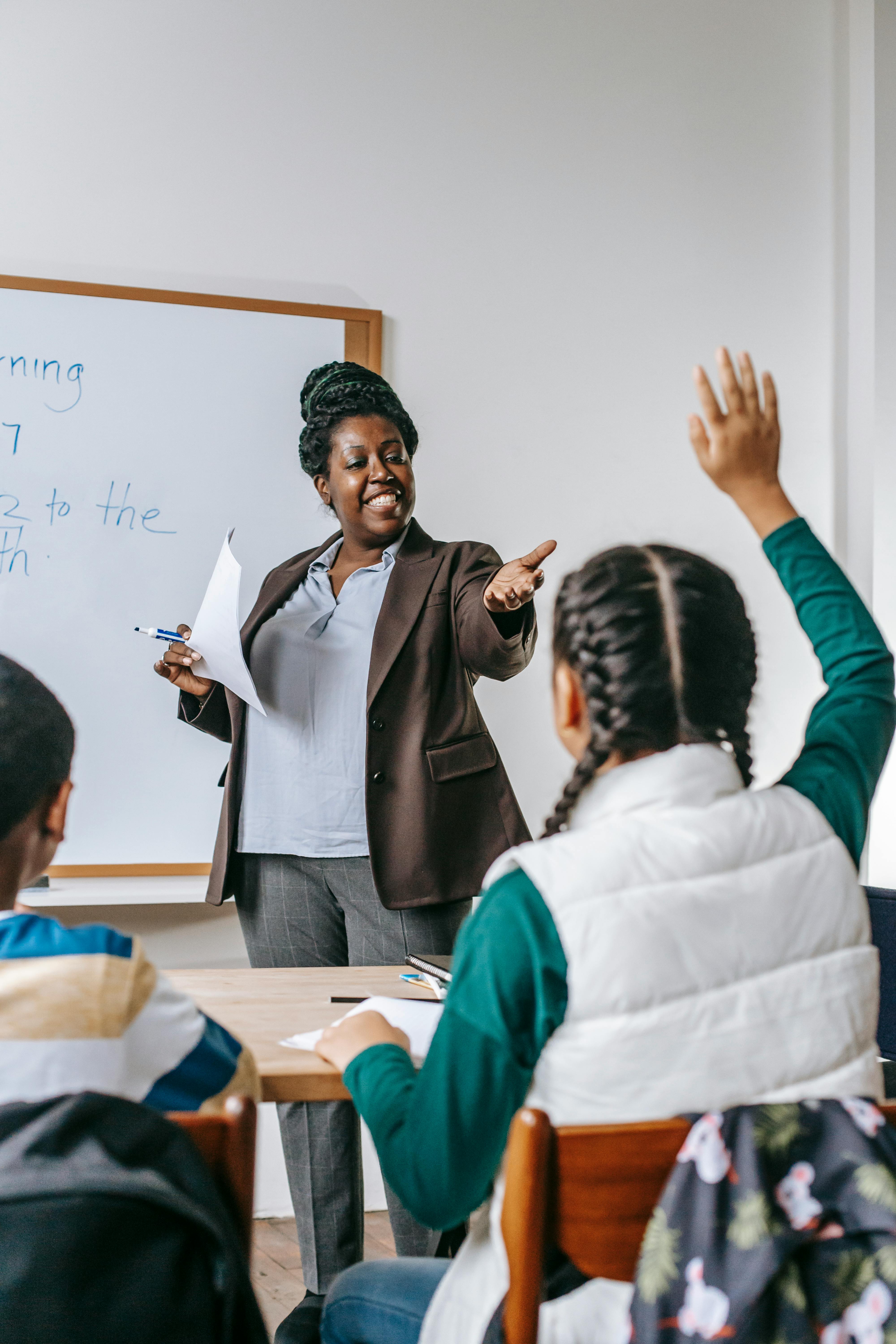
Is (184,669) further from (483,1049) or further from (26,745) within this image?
(483,1049)

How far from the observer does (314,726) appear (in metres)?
2.02

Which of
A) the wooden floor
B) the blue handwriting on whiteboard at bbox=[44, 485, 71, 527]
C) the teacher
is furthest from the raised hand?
the wooden floor

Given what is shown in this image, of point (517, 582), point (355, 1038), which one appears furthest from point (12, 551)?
point (355, 1038)

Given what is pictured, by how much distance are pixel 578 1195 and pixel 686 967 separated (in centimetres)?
17

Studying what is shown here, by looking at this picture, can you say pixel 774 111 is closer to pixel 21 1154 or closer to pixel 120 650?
pixel 120 650

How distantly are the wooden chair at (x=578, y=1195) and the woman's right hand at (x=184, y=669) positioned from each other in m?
1.36

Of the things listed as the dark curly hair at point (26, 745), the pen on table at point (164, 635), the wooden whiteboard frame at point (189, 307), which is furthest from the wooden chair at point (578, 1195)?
the wooden whiteboard frame at point (189, 307)

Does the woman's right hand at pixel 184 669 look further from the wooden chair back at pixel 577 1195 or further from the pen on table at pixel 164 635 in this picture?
the wooden chair back at pixel 577 1195

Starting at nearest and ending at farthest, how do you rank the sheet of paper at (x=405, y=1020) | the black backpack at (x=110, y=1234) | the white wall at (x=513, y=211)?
the black backpack at (x=110, y=1234) → the sheet of paper at (x=405, y=1020) → the white wall at (x=513, y=211)

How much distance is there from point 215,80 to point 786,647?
6.32 feet

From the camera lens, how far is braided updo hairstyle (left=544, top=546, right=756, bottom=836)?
0.86 meters

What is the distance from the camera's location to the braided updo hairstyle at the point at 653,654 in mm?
859

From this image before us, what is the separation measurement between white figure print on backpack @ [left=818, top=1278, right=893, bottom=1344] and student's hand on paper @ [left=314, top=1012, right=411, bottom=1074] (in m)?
0.41

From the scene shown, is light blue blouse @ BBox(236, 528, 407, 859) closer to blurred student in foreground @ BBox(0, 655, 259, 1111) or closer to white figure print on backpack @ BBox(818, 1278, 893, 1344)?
blurred student in foreground @ BBox(0, 655, 259, 1111)
